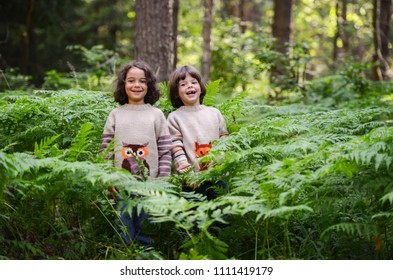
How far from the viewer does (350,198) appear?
3.74m

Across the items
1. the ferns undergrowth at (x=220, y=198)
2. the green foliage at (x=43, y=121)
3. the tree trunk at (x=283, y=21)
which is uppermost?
the tree trunk at (x=283, y=21)

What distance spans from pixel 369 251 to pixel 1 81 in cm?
844

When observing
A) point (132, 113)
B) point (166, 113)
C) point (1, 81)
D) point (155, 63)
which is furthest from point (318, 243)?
point (1, 81)

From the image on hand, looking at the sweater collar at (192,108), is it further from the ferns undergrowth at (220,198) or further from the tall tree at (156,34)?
the tall tree at (156,34)

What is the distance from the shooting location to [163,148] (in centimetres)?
457

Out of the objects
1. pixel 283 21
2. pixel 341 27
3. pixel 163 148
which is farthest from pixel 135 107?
pixel 341 27

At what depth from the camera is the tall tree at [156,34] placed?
759cm

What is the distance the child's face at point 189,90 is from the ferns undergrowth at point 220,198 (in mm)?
586

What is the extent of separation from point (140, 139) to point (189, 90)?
73cm

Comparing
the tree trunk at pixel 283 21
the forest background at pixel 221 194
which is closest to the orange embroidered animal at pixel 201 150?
the forest background at pixel 221 194

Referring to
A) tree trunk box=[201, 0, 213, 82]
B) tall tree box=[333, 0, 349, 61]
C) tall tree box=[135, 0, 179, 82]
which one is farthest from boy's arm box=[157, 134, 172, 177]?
tall tree box=[333, 0, 349, 61]

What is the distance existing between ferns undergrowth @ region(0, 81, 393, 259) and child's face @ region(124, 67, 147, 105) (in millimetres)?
576

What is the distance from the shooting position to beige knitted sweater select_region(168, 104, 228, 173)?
15.3 feet

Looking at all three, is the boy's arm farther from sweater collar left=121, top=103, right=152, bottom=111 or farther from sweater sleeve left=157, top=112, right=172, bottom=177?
sweater collar left=121, top=103, right=152, bottom=111
